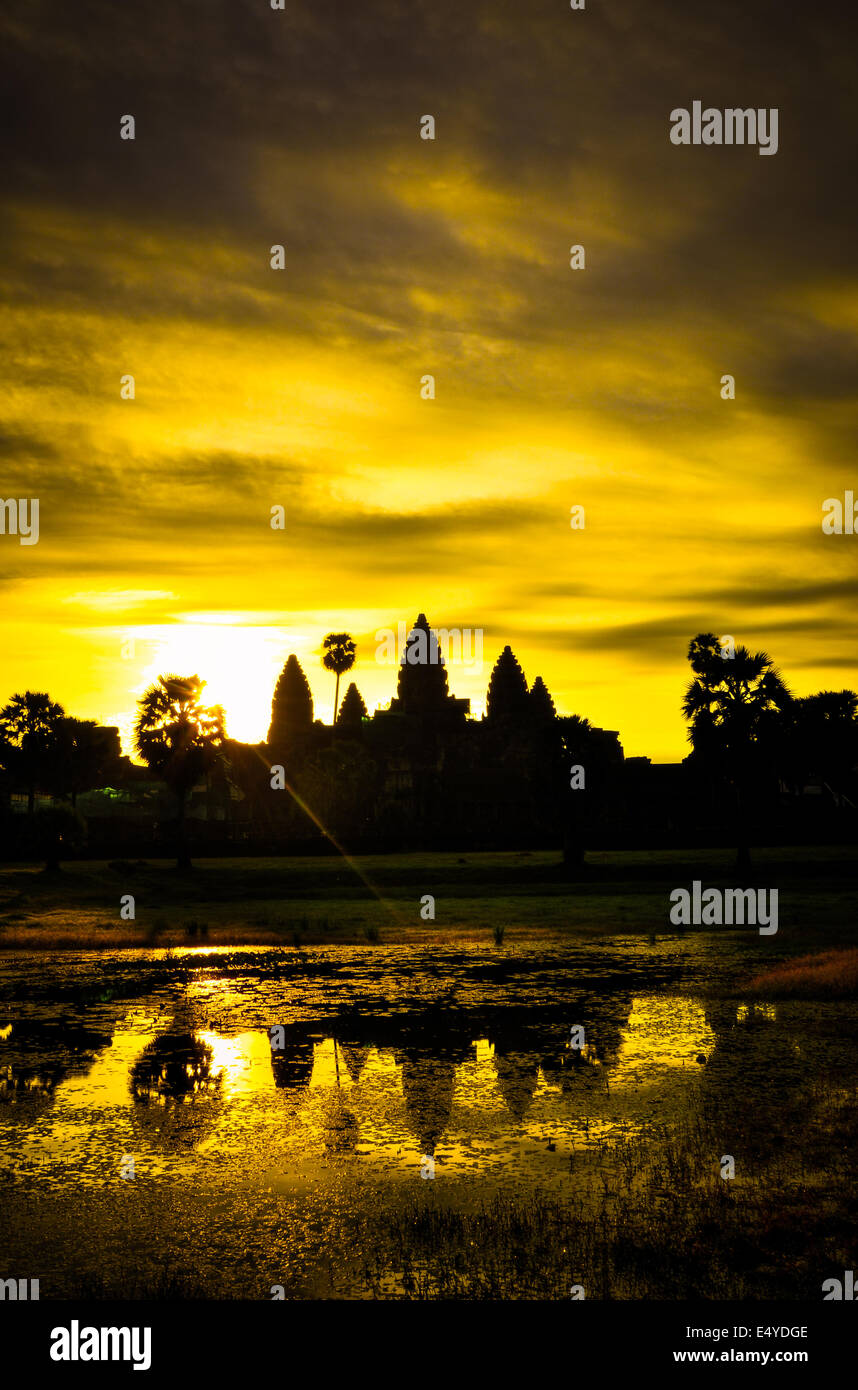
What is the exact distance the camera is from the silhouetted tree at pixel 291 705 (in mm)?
126625

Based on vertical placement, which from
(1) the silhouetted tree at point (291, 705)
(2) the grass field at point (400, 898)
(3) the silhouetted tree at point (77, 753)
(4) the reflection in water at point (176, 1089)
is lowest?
(2) the grass field at point (400, 898)

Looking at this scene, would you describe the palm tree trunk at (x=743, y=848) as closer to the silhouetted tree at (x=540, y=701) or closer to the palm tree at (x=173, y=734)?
the palm tree at (x=173, y=734)

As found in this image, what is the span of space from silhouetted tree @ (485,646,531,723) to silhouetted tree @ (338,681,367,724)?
18.6m

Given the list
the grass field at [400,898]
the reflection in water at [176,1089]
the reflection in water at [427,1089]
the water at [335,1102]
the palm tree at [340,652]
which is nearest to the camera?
the water at [335,1102]

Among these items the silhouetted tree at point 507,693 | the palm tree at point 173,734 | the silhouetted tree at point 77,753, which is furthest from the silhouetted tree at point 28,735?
the silhouetted tree at point 507,693

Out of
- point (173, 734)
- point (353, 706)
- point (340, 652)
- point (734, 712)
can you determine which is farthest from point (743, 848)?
point (353, 706)

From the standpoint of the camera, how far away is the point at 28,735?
79.1 m

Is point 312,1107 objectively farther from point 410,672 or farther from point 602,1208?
point 410,672

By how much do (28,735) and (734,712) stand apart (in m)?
52.7

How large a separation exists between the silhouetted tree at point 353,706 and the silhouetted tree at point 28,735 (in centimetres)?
6256

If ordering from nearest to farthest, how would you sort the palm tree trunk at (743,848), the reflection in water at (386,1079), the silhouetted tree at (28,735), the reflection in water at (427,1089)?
the reflection in water at (386,1079)
the reflection in water at (427,1089)
the palm tree trunk at (743,848)
the silhouetted tree at (28,735)

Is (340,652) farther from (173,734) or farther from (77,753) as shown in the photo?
(173,734)

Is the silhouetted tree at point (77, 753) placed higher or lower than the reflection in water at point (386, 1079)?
higher
